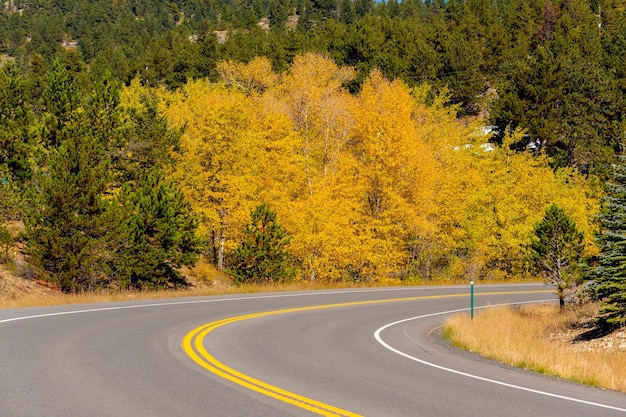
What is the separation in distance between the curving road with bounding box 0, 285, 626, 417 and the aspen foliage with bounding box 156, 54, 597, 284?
19.6 meters

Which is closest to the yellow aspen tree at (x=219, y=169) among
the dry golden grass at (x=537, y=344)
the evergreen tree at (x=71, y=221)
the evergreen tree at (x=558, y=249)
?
the evergreen tree at (x=71, y=221)

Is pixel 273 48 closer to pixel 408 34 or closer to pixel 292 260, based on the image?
pixel 408 34

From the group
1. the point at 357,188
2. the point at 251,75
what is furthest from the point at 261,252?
the point at 251,75

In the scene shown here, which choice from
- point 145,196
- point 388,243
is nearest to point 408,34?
point 388,243

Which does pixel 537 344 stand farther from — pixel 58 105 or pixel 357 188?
pixel 58 105

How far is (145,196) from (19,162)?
6578 millimetres

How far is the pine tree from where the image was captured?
53.5 ft

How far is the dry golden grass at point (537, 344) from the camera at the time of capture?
11.2 m

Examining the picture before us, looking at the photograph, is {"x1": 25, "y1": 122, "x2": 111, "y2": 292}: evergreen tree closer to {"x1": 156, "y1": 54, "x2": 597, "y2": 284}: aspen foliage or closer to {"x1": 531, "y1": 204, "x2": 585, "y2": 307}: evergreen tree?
{"x1": 156, "y1": 54, "x2": 597, "y2": 284}: aspen foliage

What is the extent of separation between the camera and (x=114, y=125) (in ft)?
116

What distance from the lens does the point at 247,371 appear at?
33.2ft

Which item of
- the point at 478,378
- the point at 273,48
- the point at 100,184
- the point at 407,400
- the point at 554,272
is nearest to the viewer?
the point at 407,400

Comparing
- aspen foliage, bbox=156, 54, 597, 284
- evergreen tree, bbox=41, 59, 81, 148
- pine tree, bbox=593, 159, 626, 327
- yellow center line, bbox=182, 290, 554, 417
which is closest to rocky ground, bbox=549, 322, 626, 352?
pine tree, bbox=593, 159, 626, 327

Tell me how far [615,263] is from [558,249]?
6335mm
